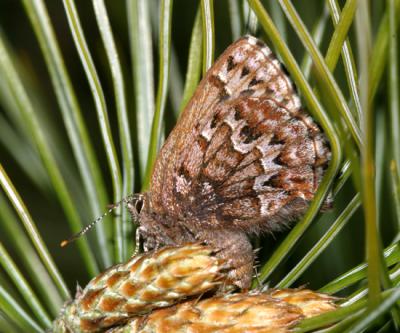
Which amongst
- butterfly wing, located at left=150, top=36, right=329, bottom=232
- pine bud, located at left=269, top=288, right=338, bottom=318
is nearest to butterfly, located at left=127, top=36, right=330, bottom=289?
butterfly wing, located at left=150, top=36, right=329, bottom=232

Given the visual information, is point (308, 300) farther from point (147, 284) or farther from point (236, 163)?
point (236, 163)

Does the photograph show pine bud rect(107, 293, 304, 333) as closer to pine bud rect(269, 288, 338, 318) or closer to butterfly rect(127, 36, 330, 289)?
pine bud rect(269, 288, 338, 318)

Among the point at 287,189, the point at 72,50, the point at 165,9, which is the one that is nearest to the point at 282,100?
the point at 287,189

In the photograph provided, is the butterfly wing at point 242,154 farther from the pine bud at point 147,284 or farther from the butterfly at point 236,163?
the pine bud at point 147,284

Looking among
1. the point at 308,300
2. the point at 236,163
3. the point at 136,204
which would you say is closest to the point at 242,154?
the point at 236,163

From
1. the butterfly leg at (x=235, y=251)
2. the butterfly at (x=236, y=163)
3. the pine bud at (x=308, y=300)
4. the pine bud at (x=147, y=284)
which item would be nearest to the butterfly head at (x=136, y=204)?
the butterfly at (x=236, y=163)

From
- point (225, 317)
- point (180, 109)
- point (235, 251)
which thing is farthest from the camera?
point (180, 109)

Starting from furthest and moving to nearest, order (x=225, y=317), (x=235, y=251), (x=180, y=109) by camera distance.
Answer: (x=180, y=109)
(x=235, y=251)
(x=225, y=317)

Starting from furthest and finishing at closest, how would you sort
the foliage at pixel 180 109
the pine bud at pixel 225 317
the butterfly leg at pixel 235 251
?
1. the butterfly leg at pixel 235 251
2. the pine bud at pixel 225 317
3. the foliage at pixel 180 109
